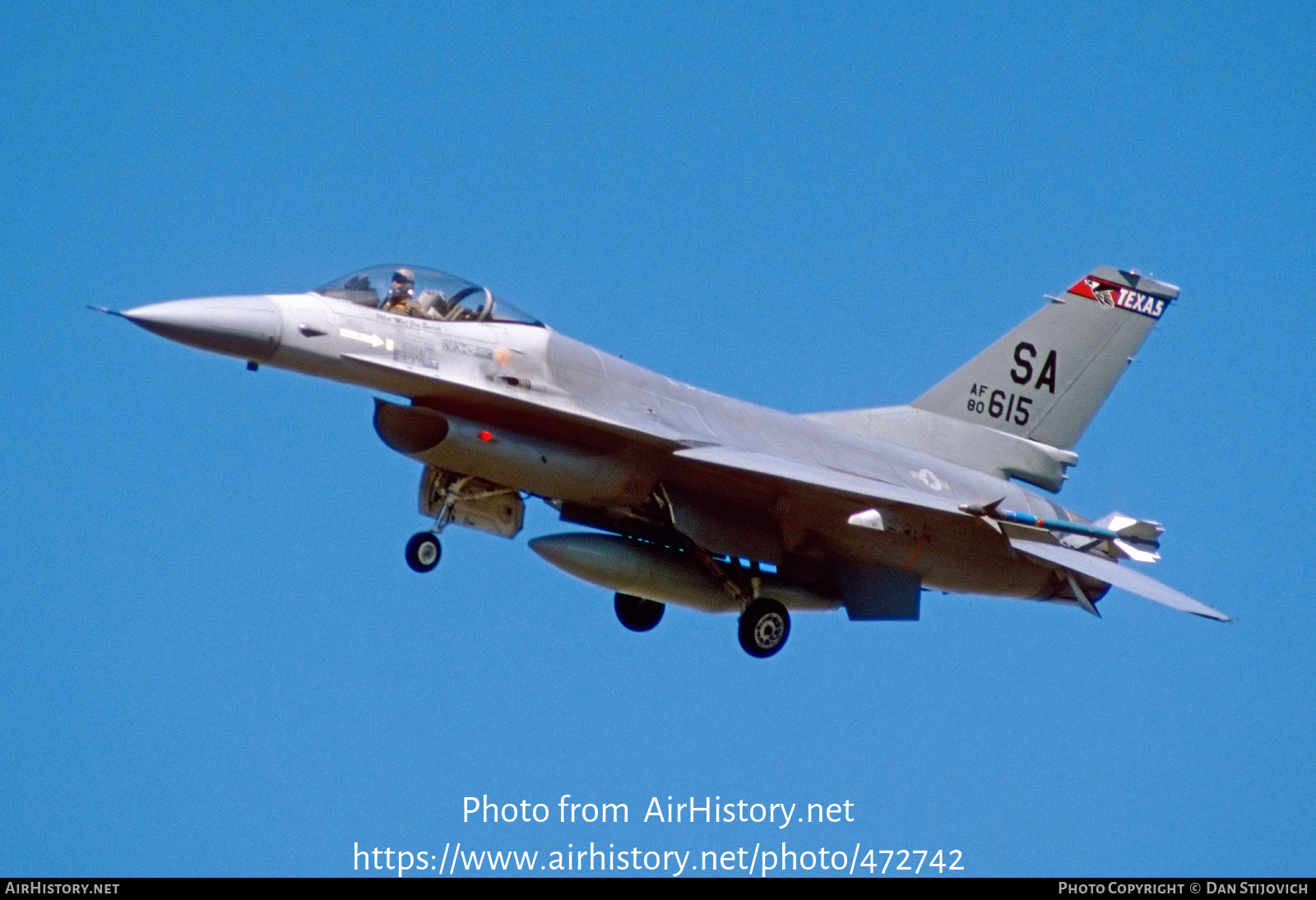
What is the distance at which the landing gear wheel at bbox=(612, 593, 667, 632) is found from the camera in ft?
56.6

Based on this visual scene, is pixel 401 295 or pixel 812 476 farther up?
pixel 401 295

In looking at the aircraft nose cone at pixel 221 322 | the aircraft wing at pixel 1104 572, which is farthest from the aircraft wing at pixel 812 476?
the aircraft nose cone at pixel 221 322

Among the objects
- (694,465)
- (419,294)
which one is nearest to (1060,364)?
(694,465)

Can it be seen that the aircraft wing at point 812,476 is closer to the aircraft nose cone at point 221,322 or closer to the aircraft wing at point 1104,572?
the aircraft wing at point 1104,572

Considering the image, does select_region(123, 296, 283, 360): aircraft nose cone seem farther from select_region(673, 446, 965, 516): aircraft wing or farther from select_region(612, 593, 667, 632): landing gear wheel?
select_region(612, 593, 667, 632): landing gear wheel

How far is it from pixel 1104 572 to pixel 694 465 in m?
3.97

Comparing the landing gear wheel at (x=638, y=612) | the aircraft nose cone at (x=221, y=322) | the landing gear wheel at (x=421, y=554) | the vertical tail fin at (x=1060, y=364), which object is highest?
the vertical tail fin at (x=1060, y=364)

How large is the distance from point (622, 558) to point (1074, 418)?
6.22m

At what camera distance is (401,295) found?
14398 millimetres

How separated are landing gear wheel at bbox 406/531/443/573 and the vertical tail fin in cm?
640

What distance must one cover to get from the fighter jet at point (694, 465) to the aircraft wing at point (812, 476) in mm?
28

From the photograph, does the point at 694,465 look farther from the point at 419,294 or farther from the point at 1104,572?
the point at 1104,572

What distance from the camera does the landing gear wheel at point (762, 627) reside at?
53.1 ft
